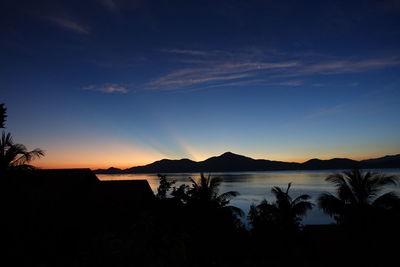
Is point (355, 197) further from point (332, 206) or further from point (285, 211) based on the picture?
point (285, 211)

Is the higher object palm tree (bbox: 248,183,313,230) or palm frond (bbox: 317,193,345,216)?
palm frond (bbox: 317,193,345,216)

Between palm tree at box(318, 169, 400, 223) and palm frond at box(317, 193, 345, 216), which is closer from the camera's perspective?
palm tree at box(318, 169, 400, 223)

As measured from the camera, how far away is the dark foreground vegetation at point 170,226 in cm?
621

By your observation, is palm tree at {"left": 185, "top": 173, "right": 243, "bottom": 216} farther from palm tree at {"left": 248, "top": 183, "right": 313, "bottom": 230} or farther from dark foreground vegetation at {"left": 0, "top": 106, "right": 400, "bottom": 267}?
palm tree at {"left": 248, "top": 183, "right": 313, "bottom": 230}

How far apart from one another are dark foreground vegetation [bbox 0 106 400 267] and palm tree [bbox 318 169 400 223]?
59 millimetres

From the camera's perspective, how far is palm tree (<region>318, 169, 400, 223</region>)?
1616 cm

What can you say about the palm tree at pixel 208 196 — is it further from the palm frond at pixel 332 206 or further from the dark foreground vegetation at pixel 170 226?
the palm frond at pixel 332 206

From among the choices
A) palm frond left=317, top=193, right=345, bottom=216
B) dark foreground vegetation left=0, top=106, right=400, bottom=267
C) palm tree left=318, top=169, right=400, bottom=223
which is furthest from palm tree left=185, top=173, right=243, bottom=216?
palm tree left=318, top=169, right=400, bottom=223

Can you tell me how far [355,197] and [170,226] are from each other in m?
12.4

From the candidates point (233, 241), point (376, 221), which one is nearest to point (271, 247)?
point (233, 241)

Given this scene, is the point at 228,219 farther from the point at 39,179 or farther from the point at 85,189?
the point at 39,179

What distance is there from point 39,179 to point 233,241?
16.3 metres

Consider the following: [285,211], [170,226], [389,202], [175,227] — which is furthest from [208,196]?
[389,202]

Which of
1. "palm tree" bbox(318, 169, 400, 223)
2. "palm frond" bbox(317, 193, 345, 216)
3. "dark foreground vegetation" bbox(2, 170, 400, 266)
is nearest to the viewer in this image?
"dark foreground vegetation" bbox(2, 170, 400, 266)
